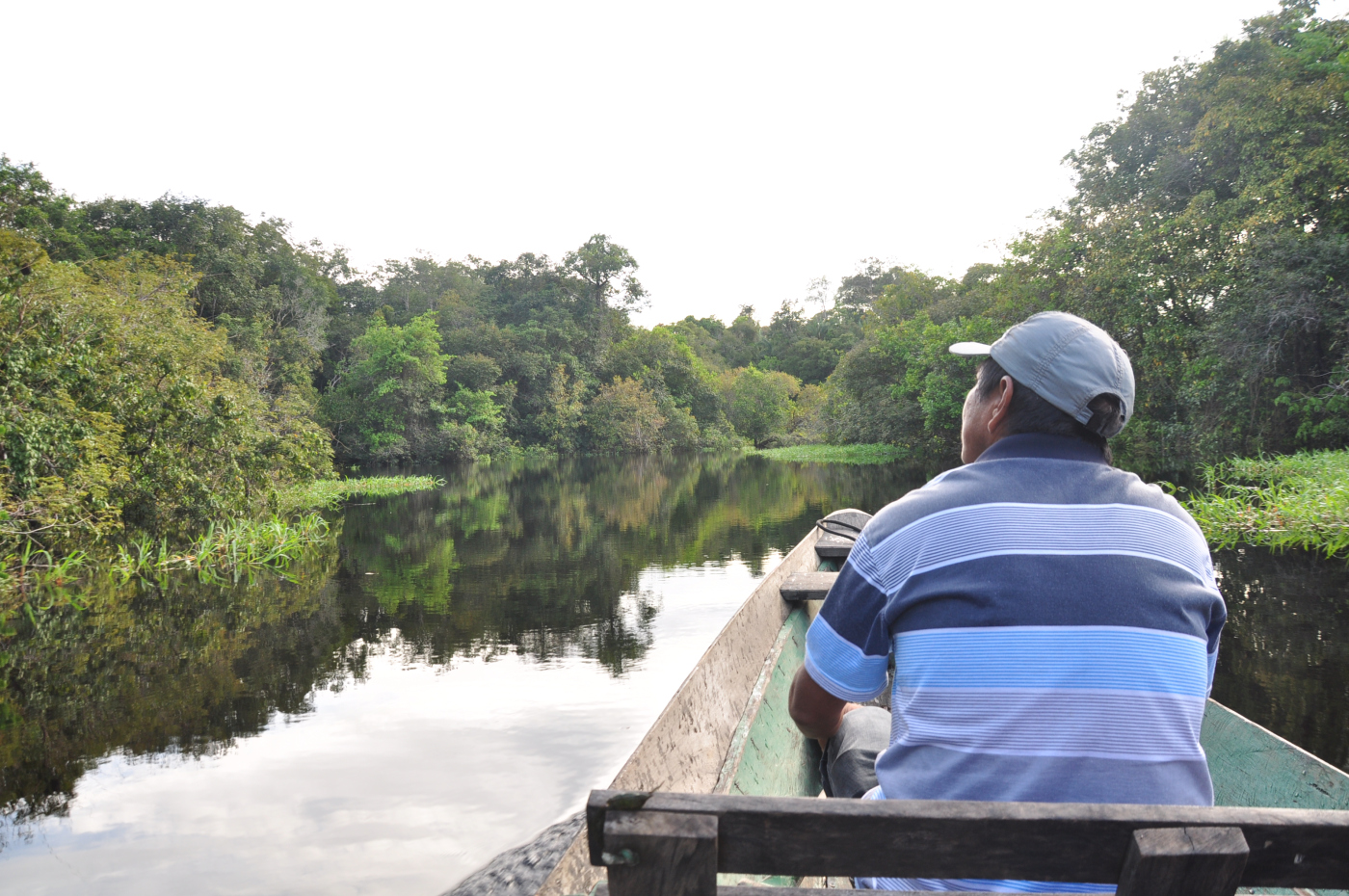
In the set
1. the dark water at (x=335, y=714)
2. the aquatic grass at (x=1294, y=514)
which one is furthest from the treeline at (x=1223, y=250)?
the dark water at (x=335, y=714)

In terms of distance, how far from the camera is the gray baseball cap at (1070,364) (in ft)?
4.05

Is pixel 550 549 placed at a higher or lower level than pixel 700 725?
lower

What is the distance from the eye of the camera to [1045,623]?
3.47ft

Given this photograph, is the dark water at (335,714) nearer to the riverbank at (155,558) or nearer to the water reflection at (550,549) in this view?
the water reflection at (550,549)

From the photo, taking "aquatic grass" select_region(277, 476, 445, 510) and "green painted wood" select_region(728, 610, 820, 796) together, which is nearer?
"green painted wood" select_region(728, 610, 820, 796)

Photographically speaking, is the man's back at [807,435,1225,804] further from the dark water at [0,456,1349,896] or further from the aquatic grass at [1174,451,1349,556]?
the aquatic grass at [1174,451,1349,556]

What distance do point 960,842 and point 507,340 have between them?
36.2 metres

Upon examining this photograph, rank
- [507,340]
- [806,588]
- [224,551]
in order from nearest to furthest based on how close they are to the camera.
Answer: [806,588] < [224,551] < [507,340]

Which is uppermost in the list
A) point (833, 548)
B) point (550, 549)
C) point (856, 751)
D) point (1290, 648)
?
point (856, 751)

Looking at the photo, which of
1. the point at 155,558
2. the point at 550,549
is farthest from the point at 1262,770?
the point at 155,558

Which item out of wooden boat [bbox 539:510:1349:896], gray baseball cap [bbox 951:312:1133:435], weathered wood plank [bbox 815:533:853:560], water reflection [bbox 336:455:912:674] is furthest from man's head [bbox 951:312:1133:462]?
water reflection [bbox 336:455:912:674]

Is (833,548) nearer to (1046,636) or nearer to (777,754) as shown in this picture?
(777,754)

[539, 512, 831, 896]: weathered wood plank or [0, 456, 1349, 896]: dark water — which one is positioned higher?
[539, 512, 831, 896]: weathered wood plank

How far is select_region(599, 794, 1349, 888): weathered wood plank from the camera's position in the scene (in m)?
0.85
